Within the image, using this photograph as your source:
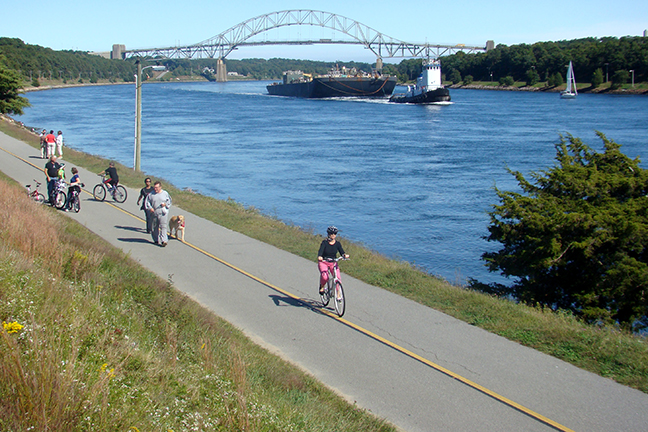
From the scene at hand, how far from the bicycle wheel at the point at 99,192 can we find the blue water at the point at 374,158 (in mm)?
7123

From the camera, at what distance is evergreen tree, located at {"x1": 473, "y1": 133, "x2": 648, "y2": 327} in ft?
36.2

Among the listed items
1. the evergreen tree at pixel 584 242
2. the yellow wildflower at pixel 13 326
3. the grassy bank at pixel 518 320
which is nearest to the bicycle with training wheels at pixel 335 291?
the grassy bank at pixel 518 320

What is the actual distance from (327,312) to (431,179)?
25406mm

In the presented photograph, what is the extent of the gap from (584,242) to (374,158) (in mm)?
31788

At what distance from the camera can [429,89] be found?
104 meters

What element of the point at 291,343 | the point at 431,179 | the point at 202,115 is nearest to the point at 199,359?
the point at 291,343

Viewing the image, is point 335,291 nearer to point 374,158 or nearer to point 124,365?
point 124,365

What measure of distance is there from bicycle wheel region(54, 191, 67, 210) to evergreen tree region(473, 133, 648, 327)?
40.9ft

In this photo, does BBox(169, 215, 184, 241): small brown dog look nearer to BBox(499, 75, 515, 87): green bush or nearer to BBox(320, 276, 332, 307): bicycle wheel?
BBox(320, 276, 332, 307): bicycle wheel

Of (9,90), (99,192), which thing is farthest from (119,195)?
(9,90)

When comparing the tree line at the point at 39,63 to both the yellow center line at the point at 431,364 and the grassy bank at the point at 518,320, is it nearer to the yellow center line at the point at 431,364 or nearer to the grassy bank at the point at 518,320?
the grassy bank at the point at 518,320

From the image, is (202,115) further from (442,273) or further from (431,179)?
(442,273)


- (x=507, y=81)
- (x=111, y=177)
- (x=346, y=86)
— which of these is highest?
(x=507, y=81)

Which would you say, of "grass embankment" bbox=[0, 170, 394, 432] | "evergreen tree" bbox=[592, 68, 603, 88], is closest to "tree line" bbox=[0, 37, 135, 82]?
"evergreen tree" bbox=[592, 68, 603, 88]
